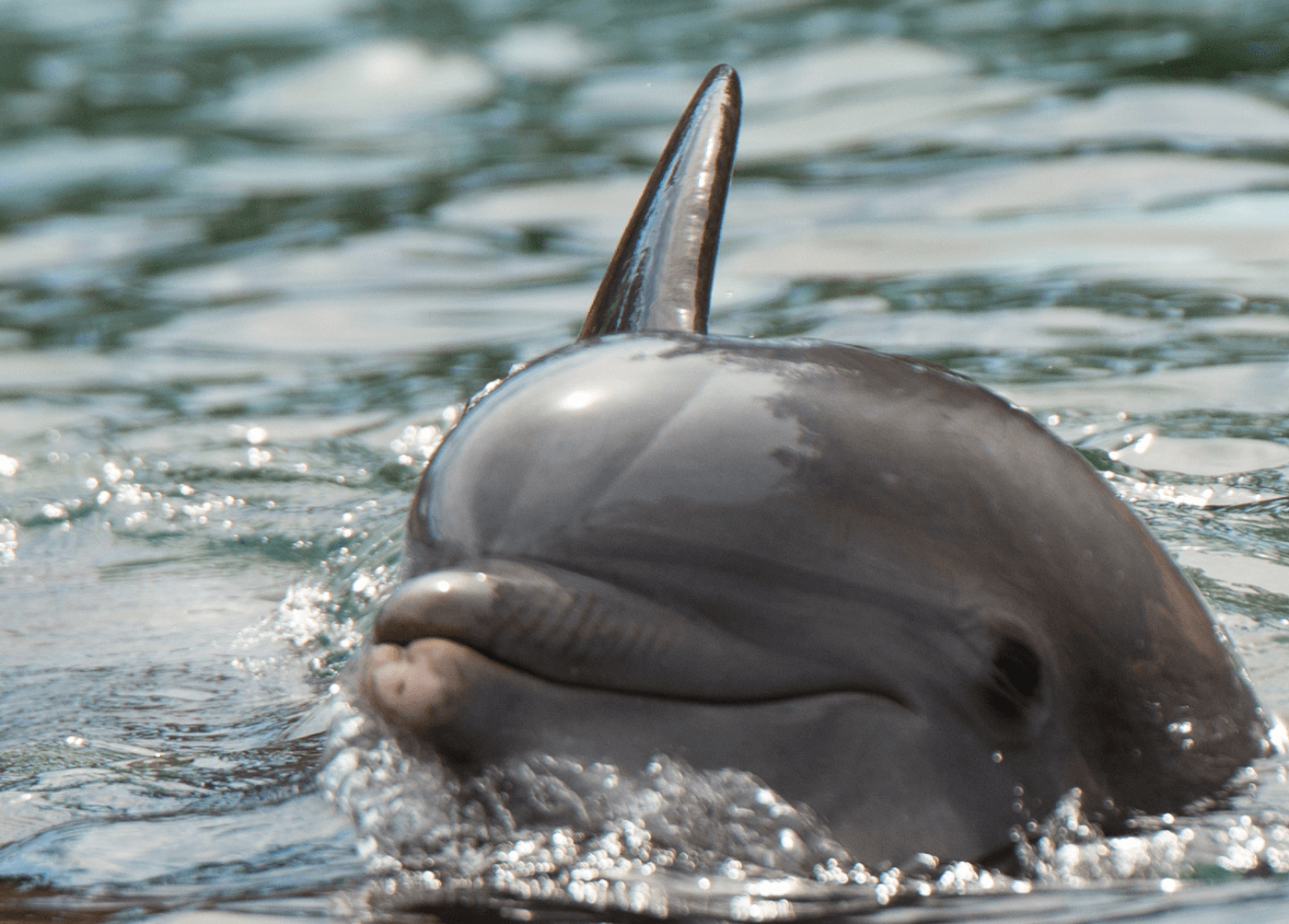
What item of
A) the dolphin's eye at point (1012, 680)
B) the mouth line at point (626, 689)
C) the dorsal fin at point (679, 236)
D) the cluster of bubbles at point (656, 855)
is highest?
the dorsal fin at point (679, 236)

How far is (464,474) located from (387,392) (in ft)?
16.4

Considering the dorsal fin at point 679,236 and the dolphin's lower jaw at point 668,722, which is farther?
the dorsal fin at point 679,236

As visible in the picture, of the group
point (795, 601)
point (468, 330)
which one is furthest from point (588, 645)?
point (468, 330)

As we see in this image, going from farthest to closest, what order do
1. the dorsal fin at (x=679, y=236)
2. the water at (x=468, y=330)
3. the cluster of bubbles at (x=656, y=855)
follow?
the dorsal fin at (x=679, y=236) < the water at (x=468, y=330) < the cluster of bubbles at (x=656, y=855)

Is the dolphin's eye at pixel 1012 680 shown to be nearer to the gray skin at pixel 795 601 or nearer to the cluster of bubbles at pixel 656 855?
the gray skin at pixel 795 601

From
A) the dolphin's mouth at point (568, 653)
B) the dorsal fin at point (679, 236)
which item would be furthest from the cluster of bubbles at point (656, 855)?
the dorsal fin at point (679, 236)

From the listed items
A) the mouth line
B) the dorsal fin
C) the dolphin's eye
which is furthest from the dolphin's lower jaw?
the dorsal fin

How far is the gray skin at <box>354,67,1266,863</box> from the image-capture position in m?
2.79

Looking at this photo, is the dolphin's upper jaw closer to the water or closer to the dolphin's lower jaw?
the dolphin's lower jaw

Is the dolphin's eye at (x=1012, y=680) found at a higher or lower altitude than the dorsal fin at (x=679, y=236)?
lower

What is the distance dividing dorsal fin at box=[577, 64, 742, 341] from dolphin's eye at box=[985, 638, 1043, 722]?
105cm

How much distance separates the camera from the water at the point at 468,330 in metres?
2.87

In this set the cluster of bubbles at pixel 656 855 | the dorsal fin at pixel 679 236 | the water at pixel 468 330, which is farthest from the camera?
the dorsal fin at pixel 679 236

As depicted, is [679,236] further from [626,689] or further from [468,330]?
[468,330]
